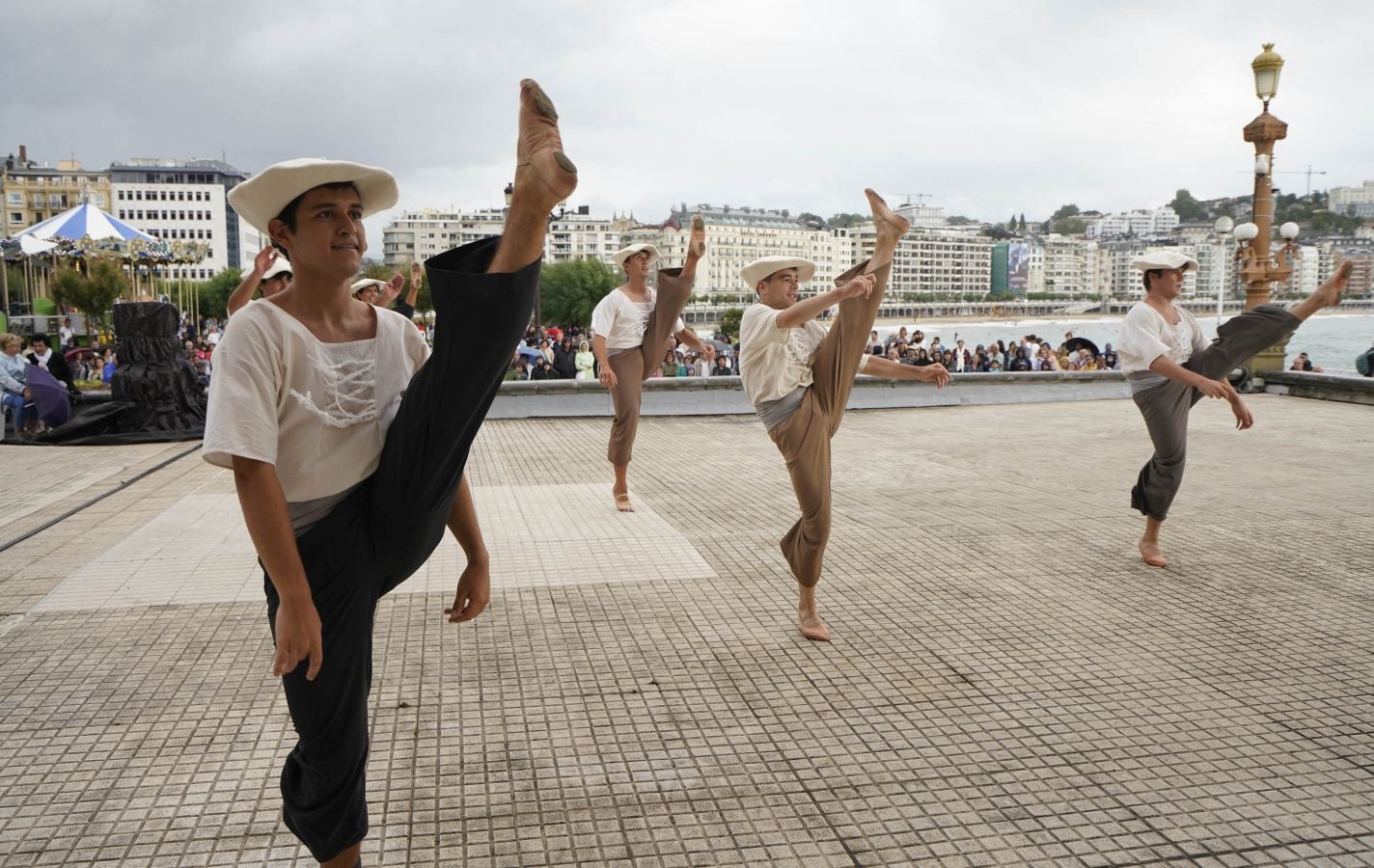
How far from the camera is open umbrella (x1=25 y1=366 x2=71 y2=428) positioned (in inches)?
530

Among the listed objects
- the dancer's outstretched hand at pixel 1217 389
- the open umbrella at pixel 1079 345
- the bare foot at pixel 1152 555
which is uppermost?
the open umbrella at pixel 1079 345

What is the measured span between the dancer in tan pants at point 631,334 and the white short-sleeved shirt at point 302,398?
5950 millimetres

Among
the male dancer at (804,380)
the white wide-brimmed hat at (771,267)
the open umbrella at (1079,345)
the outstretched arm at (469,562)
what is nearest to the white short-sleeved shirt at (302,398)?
the outstretched arm at (469,562)

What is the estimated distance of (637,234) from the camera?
198500 millimetres

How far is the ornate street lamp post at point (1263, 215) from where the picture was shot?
17641mm

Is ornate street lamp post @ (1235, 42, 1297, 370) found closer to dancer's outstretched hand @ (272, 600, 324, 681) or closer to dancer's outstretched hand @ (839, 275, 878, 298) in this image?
dancer's outstretched hand @ (839, 275, 878, 298)

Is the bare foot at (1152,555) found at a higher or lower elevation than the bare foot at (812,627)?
higher

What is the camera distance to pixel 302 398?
2408 millimetres

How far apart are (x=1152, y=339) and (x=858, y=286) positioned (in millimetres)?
2690

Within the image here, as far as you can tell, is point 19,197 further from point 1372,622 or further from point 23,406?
point 1372,622

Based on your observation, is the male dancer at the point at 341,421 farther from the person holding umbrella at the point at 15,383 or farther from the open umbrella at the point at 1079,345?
the open umbrella at the point at 1079,345

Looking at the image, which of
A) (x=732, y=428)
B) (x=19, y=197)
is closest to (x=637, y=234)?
(x=19, y=197)

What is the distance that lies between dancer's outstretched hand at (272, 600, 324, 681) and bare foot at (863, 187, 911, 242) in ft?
9.98

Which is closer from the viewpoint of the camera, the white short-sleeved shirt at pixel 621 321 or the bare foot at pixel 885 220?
the bare foot at pixel 885 220
